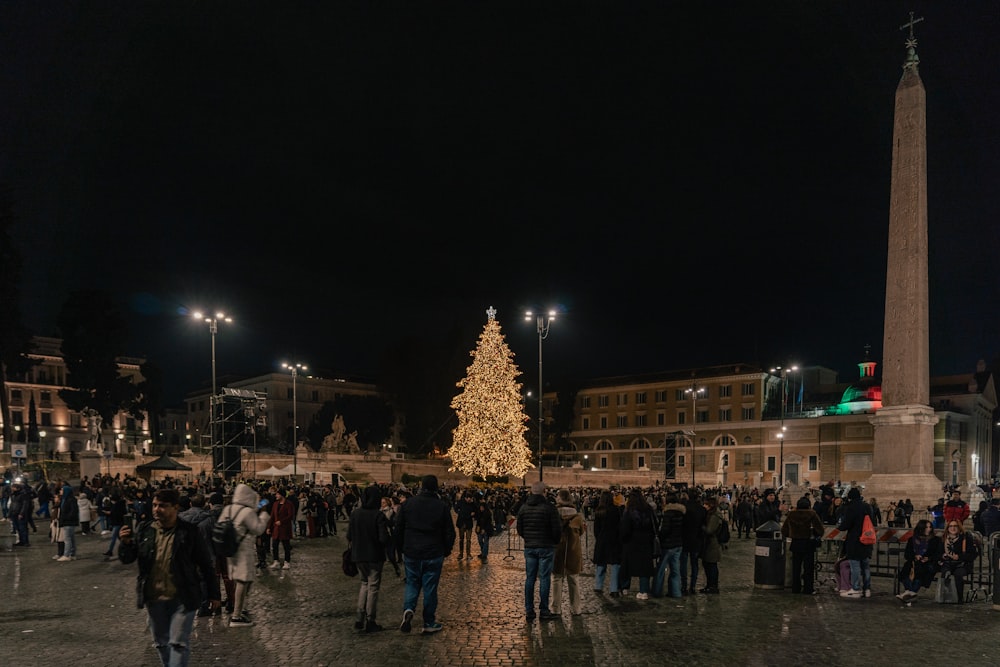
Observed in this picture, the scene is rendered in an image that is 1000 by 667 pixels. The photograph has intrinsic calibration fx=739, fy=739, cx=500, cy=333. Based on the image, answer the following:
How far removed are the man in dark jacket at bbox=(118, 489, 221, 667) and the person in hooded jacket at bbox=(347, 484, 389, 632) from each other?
9.86ft

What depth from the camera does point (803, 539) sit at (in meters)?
11.8

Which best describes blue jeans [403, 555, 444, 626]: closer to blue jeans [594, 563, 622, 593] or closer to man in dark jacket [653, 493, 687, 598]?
blue jeans [594, 563, 622, 593]

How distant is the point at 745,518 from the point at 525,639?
18519 millimetres

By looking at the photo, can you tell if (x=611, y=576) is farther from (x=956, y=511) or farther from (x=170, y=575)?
(x=956, y=511)

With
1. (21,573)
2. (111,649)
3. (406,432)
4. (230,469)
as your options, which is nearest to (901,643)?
(111,649)

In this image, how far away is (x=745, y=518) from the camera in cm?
2503

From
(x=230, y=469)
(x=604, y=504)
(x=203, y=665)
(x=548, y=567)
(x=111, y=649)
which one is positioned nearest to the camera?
(x=203, y=665)

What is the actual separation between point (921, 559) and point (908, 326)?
58.0 feet

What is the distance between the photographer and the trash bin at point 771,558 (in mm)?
12398

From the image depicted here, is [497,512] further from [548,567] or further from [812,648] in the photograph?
[812,648]

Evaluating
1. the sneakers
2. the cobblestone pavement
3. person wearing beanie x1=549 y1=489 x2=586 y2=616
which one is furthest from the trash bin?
the sneakers

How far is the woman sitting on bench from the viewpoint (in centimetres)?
1166

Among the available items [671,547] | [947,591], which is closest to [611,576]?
[671,547]

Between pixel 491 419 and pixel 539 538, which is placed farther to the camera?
pixel 491 419
